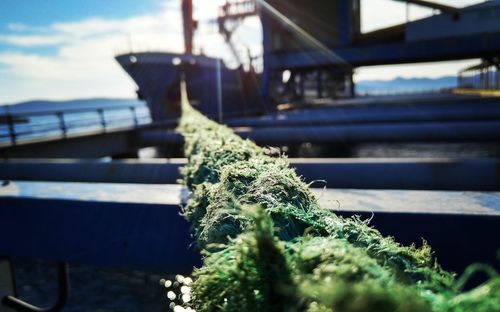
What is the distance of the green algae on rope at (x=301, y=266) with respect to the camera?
0.72 metres

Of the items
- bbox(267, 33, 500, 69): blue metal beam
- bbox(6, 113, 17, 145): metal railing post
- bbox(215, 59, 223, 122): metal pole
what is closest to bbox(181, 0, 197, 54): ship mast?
bbox(215, 59, 223, 122): metal pole

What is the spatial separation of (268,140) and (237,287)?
10.6 meters

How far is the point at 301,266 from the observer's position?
95cm

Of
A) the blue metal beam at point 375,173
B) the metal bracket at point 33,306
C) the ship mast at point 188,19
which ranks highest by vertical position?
the ship mast at point 188,19

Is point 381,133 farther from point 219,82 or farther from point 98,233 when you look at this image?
point 219,82

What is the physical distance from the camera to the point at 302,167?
431cm

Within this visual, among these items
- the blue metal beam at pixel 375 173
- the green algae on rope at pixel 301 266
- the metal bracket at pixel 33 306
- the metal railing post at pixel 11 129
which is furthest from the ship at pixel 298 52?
the green algae on rope at pixel 301 266

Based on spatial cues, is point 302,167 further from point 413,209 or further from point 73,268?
point 73,268

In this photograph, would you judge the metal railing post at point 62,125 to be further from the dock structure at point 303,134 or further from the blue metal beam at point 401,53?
the blue metal beam at point 401,53

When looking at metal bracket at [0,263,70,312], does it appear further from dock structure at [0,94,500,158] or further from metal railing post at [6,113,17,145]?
metal railing post at [6,113,17,145]

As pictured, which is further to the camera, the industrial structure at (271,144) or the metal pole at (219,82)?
the metal pole at (219,82)

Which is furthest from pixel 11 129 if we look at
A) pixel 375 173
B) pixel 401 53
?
pixel 401 53

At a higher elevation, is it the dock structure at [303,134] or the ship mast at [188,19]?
the ship mast at [188,19]

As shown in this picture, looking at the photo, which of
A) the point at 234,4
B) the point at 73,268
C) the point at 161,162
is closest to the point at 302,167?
the point at 161,162
